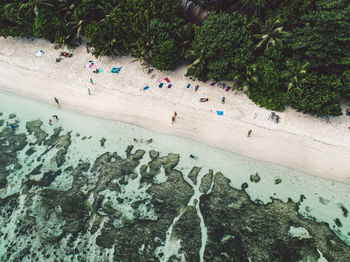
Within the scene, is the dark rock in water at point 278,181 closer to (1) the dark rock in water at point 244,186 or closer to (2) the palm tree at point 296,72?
(1) the dark rock in water at point 244,186

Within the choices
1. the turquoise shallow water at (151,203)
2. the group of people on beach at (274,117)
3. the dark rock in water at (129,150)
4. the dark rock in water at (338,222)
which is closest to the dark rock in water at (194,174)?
the turquoise shallow water at (151,203)

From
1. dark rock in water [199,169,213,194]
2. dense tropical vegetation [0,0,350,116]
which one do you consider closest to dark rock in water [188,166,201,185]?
dark rock in water [199,169,213,194]

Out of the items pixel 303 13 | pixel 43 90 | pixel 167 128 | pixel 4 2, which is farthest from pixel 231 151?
pixel 4 2

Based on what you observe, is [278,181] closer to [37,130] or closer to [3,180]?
[37,130]

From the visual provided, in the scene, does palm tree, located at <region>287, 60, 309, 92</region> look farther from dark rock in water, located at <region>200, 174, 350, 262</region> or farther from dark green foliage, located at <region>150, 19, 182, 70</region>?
dark green foliage, located at <region>150, 19, 182, 70</region>

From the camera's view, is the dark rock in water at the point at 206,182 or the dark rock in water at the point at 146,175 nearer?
the dark rock in water at the point at 206,182
